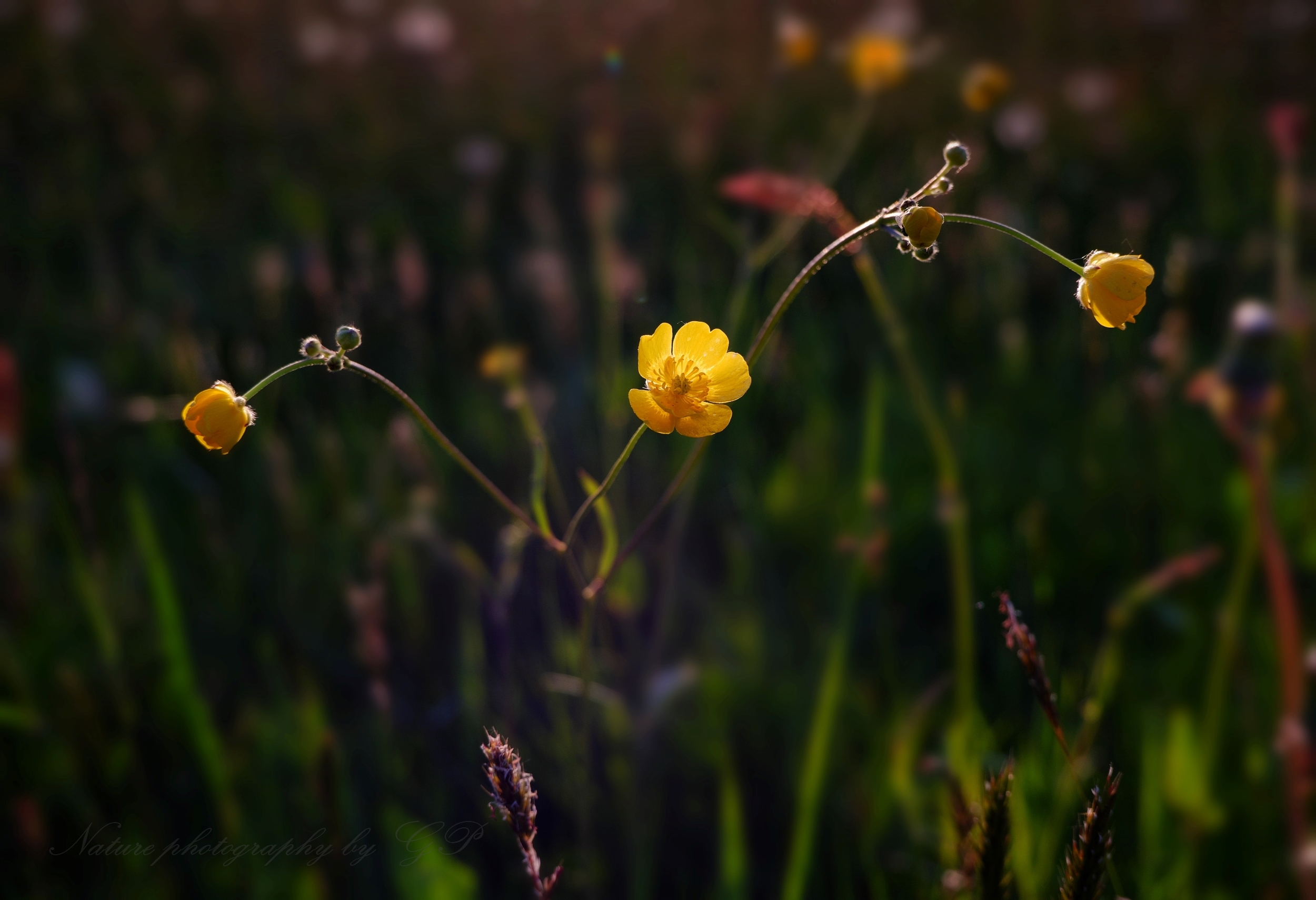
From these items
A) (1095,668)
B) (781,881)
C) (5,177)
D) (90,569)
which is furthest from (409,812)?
(5,177)

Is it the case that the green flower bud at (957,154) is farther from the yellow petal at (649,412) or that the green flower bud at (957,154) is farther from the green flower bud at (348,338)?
the green flower bud at (348,338)

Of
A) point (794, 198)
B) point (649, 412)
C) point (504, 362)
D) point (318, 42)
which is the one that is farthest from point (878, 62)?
point (318, 42)

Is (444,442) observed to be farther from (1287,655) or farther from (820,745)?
(1287,655)

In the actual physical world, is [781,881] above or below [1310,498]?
below

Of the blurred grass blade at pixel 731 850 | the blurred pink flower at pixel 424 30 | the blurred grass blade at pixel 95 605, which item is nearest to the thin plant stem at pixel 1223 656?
the blurred grass blade at pixel 731 850

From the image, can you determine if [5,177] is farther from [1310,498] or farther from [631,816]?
[1310,498]

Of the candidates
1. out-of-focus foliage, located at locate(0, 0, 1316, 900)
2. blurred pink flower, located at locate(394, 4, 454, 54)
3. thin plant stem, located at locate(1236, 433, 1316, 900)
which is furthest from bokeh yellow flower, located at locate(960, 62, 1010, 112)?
blurred pink flower, located at locate(394, 4, 454, 54)

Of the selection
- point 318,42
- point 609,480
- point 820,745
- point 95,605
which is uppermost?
point 318,42
